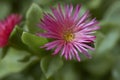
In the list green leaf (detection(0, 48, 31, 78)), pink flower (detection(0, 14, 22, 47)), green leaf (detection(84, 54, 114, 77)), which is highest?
pink flower (detection(0, 14, 22, 47))

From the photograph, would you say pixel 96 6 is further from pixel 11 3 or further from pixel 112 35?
pixel 11 3

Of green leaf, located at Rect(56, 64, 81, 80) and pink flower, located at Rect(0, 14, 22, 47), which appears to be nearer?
pink flower, located at Rect(0, 14, 22, 47)

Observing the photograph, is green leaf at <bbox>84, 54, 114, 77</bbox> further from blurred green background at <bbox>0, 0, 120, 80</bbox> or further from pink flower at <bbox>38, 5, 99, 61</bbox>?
pink flower at <bbox>38, 5, 99, 61</bbox>

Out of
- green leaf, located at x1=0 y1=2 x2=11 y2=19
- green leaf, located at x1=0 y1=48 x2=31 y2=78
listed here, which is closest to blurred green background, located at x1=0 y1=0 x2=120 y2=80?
green leaf, located at x1=0 y1=48 x2=31 y2=78

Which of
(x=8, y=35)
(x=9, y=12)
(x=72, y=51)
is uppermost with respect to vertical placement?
(x=9, y=12)

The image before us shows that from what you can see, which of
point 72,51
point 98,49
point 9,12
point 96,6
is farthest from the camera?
point 9,12

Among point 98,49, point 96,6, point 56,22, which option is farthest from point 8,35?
point 96,6
